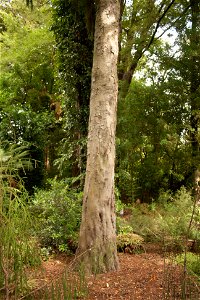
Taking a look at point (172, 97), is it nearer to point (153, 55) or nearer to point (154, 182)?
point (153, 55)

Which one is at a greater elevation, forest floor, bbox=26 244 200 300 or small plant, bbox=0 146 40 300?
small plant, bbox=0 146 40 300

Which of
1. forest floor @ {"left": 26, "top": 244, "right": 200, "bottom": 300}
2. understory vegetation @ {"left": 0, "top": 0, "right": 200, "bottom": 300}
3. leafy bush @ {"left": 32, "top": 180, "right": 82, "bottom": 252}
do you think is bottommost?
forest floor @ {"left": 26, "top": 244, "right": 200, "bottom": 300}

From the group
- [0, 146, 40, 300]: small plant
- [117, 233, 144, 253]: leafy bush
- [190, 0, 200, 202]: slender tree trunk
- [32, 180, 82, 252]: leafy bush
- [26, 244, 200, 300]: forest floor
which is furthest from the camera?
[190, 0, 200, 202]: slender tree trunk

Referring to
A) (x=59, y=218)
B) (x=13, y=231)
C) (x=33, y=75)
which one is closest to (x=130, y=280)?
(x=59, y=218)

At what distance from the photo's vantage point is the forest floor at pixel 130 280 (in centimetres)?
338

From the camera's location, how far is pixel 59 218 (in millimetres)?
6109

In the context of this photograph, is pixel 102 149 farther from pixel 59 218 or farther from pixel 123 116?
pixel 123 116

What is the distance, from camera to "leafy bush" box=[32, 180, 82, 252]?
587 cm

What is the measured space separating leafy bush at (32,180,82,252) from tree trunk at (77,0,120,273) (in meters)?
1.10

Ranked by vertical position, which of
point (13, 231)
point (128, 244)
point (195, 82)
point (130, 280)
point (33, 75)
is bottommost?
point (130, 280)

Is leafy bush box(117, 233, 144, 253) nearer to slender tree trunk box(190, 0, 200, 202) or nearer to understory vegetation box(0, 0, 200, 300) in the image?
understory vegetation box(0, 0, 200, 300)

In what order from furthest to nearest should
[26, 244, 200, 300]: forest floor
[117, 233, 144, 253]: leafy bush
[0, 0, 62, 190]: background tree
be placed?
[0, 0, 62, 190]: background tree, [117, 233, 144, 253]: leafy bush, [26, 244, 200, 300]: forest floor

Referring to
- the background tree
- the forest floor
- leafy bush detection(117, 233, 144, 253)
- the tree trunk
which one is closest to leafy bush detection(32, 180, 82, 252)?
the forest floor

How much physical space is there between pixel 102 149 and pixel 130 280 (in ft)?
6.01
